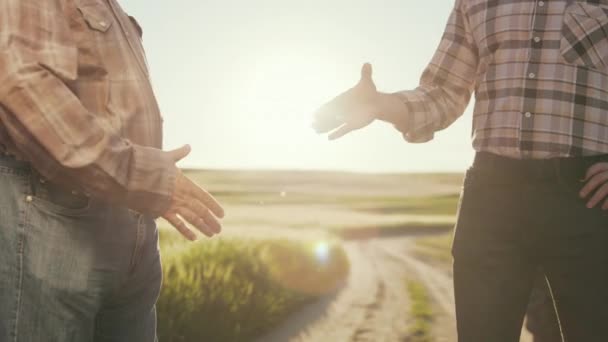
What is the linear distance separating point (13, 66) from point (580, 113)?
1808 mm

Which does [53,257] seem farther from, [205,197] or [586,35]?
[586,35]

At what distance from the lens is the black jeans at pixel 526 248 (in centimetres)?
209

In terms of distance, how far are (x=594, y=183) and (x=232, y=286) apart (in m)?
5.57

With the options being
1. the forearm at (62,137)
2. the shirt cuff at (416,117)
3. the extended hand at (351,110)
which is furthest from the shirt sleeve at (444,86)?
the forearm at (62,137)

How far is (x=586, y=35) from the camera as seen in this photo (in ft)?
7.33

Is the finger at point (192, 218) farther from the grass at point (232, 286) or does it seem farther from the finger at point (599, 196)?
the grass at point (232, 286)

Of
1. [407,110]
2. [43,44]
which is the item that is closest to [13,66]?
[43,44]

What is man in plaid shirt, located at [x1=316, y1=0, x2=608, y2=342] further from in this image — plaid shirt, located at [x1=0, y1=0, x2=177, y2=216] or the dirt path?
the dirt path

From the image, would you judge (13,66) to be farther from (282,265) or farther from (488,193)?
(282,265)

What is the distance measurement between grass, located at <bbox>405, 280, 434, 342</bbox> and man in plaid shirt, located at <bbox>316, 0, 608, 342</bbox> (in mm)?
4871

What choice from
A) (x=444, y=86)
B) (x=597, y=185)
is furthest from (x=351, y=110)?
(x=597, y=185)

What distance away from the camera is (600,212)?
6.94 ft

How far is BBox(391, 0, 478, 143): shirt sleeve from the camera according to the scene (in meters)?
2.53

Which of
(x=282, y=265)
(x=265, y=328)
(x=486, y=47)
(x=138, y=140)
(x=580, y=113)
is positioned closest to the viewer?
(x=138, y=140)
